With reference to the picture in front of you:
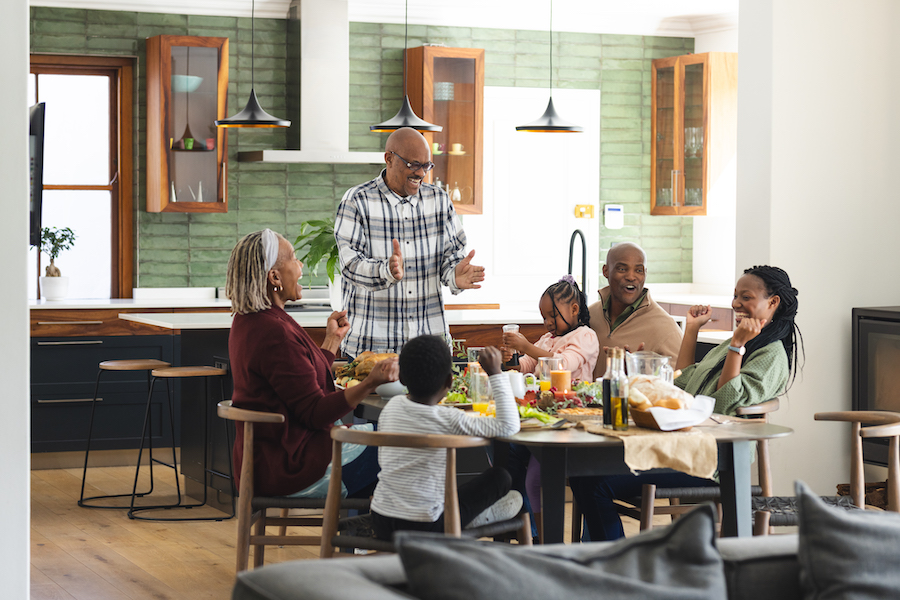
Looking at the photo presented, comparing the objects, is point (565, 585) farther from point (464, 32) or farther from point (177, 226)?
point (464, 32)

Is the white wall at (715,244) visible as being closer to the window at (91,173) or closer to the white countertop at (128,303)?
the white countertop at (128,303)

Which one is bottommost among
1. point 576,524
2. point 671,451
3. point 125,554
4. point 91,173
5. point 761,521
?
point 125,554

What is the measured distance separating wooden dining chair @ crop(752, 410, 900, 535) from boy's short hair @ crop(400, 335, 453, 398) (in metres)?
0.99

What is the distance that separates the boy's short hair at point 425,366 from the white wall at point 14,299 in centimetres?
111

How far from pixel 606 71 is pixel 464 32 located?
1.13 m

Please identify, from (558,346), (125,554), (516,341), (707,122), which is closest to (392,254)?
(516,341)

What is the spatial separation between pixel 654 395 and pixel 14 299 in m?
1.74

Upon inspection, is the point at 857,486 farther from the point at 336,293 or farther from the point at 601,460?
the point at 336,293

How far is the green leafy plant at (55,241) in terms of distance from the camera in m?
6.45

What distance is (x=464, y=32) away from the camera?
7309 millimetres

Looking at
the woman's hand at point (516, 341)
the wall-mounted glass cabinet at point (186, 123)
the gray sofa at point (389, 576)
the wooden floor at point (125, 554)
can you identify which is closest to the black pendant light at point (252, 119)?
the wall-mounted glass cabinet at point (186, 123)

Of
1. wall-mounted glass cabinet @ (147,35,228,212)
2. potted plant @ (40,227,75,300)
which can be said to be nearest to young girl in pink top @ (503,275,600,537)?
wall-mounted glass cabinet @ (147,35,228,212)

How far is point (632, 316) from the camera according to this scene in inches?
146

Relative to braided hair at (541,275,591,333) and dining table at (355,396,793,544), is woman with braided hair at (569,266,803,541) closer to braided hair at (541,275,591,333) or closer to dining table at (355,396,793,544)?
dining table at (355,396,793,544)
